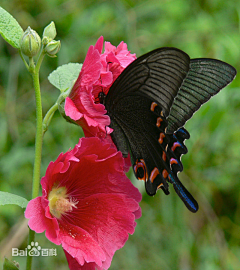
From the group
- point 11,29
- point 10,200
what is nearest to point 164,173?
point 10,200

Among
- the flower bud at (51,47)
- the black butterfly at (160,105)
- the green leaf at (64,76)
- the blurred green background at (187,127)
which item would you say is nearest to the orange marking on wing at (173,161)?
the black butterfly at (160,105)

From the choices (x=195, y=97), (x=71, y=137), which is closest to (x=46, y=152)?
(x=71, y=137)

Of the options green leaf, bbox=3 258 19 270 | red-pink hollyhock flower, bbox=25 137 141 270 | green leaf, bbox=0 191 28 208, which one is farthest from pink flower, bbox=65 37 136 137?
green leaf, bbox=3 258 19 270

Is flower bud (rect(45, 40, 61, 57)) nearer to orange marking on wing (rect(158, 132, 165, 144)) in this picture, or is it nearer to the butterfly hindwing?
the butterfly hindwing

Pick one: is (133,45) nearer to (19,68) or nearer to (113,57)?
(19,68)

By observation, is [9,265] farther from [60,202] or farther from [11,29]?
[11,29]
